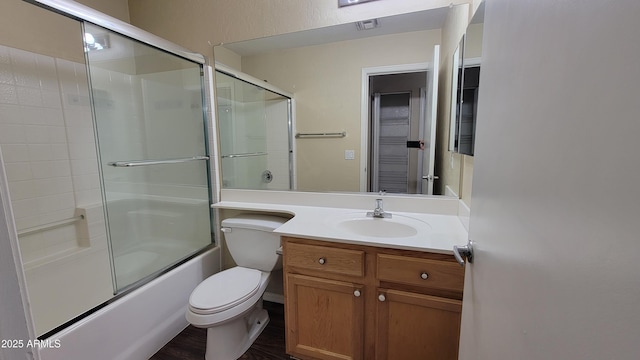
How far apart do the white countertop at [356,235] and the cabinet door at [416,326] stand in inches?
8.9

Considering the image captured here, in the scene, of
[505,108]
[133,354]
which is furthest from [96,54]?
[505,108]

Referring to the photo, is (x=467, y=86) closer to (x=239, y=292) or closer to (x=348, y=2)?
(x=348, y=2)

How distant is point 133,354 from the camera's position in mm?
1440

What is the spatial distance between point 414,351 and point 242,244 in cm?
115

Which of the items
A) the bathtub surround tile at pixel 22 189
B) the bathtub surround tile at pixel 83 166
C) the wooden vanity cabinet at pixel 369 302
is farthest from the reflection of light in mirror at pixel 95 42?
the wooden vanity cabinet at pixel 369 302

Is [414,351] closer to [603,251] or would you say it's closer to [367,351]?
[367,351]

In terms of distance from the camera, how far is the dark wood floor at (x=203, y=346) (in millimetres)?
1529

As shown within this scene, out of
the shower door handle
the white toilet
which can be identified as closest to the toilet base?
the white toilet

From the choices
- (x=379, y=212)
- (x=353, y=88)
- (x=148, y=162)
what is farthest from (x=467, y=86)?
(x=148, y=162)

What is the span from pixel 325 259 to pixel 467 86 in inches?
41.7

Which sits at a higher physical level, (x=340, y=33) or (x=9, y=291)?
(x=340, y=33)

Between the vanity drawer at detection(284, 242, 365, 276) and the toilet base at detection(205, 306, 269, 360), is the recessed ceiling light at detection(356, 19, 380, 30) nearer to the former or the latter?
the vanity drawer at detection(284, 242, 365, 276)

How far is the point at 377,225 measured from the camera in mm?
1504

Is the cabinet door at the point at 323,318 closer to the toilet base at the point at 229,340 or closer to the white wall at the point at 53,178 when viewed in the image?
the toilet base at the point at 229,340
